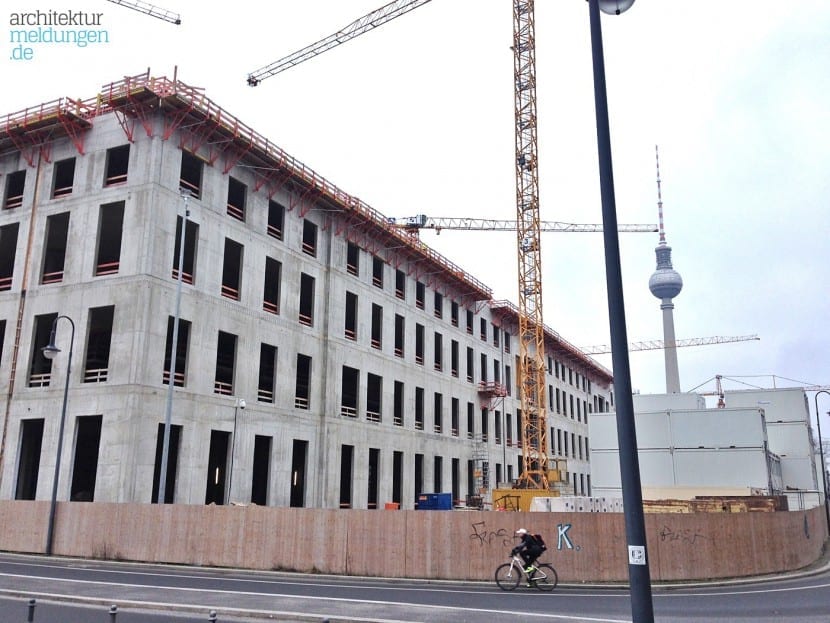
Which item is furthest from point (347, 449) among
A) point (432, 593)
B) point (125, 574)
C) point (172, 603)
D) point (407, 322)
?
point (172, 603)

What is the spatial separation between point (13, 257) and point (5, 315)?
15.7 feet

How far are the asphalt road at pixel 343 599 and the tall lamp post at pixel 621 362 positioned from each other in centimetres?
688

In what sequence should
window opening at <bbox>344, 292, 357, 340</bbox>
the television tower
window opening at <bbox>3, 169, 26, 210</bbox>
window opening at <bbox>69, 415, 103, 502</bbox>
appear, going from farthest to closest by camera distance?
the television tower
window opening at <bbox>344, 292, 357, 340</bbox>
window opening at <bbox>3, 169, 26, 210</bbox>
window opening at <bbox>69, 415, 103, 502</bbox>

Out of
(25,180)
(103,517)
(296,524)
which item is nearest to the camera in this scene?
(296,524)

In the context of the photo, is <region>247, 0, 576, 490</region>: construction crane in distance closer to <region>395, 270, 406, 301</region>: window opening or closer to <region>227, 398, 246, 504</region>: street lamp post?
<region>395, 270, 406, 301</region>: window opening

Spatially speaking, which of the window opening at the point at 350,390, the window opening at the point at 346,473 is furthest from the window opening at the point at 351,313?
the window opening at the point at 346,473

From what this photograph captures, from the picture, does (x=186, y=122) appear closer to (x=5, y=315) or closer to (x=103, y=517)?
(x=5, y=315)

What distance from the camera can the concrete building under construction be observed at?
101 ft

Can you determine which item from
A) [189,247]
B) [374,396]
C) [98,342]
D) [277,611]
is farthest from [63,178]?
[277,611]

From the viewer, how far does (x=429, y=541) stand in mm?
21719

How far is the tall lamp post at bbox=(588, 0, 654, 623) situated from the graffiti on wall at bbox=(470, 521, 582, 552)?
14.6 meters

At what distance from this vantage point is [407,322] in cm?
5234

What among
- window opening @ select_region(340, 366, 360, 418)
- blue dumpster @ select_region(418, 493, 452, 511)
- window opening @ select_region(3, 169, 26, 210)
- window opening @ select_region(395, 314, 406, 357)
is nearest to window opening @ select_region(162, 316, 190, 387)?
window opening @ select_region(3, 169, 26, 210)

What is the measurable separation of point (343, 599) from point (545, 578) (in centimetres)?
612
